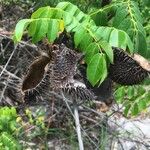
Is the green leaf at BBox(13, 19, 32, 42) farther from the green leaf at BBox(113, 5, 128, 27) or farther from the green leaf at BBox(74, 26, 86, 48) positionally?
the green leaf at BBox(113, 5, 128, 27)

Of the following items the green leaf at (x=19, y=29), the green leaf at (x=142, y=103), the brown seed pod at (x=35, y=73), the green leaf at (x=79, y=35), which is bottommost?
the green leaf at (x=142, y=103)

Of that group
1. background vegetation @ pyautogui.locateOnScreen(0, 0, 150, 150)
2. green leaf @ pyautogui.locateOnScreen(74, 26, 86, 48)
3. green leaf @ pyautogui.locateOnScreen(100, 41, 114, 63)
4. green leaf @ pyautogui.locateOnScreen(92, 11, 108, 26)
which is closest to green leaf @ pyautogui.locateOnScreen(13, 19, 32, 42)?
background vegetation @ pyautogui.locateOnScreen(0, 0, 150, 150)

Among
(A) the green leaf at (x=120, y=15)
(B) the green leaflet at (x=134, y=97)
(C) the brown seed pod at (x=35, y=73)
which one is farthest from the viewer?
(B) the green leaflet at (x=134, y=97)

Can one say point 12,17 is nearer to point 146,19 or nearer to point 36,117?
point 36,117

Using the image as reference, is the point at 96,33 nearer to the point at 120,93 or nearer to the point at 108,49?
the point at 108,49

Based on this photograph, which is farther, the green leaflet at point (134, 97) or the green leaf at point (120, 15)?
the green leaflet at point (134, 97)

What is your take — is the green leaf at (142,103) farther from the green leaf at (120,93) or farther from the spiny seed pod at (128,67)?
the spiny seed pod at (128,67)

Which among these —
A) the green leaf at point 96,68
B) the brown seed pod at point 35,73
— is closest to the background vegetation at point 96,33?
the green leaf at point 96,68
